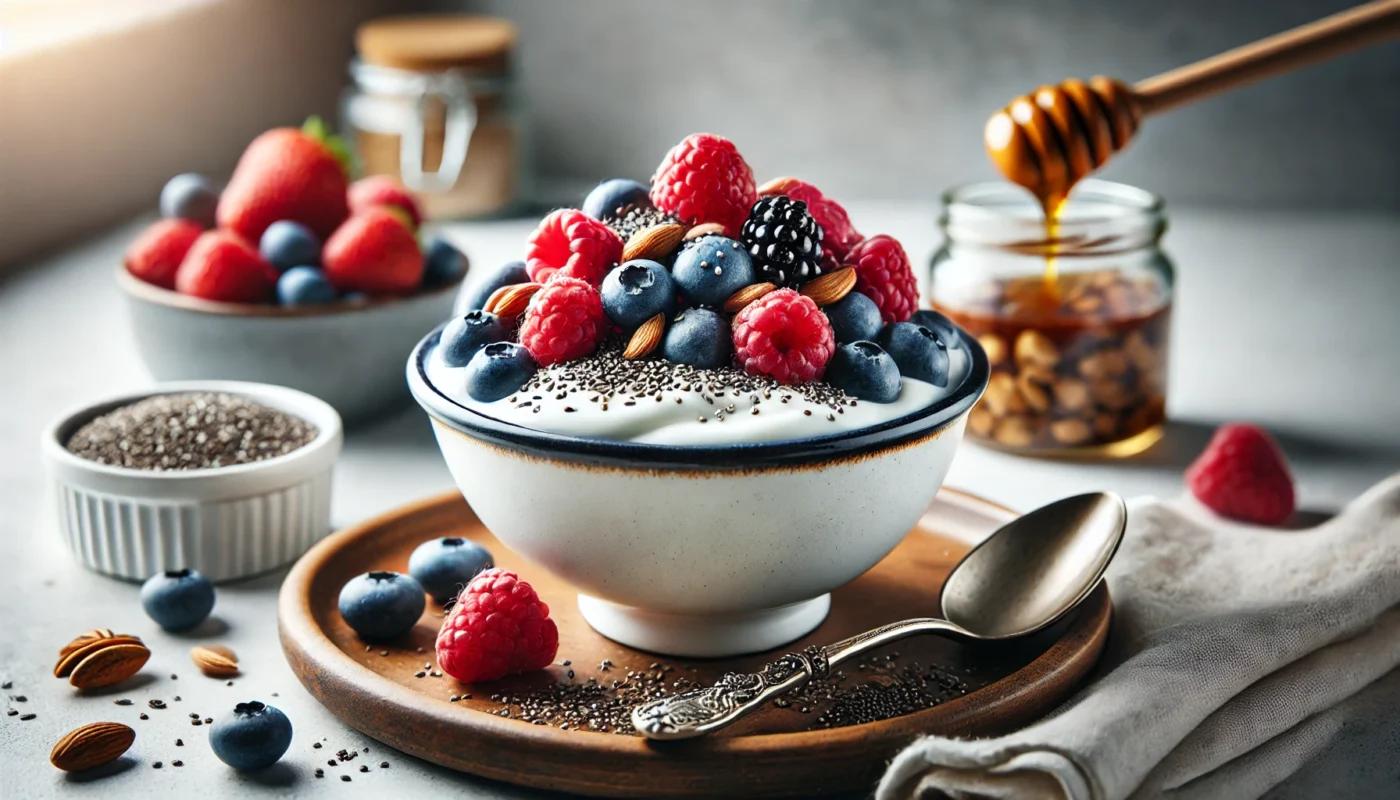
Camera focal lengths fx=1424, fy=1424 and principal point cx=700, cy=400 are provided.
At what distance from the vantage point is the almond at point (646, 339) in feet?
3.58

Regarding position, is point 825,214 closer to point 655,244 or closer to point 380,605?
point 655,244

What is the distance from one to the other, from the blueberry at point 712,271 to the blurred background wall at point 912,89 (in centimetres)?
194

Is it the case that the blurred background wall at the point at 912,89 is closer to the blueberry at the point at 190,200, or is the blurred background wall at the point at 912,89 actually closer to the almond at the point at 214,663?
the blueberry at the point at 190,200

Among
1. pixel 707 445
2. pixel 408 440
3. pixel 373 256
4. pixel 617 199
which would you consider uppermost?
pixel 617 199

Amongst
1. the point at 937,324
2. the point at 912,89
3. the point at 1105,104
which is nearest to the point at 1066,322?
the point at 1105,104

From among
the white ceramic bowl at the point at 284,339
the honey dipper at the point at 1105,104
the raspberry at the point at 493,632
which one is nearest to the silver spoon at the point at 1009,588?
the raspberry at the point at 493,632

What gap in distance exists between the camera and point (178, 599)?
4.12 ft

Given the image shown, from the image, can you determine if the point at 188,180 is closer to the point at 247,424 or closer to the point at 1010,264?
the point at 247,424

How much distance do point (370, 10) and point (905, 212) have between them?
1292mm

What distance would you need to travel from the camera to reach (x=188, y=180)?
6.17 ft

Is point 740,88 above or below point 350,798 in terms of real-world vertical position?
above

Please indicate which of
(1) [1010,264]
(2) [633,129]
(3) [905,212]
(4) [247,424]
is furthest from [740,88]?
(4) [247,424]

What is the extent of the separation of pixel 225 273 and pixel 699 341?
0.87 m

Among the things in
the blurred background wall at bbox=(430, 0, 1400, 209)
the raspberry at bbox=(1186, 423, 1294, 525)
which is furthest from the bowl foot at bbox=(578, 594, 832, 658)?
the blurred background wall at bbox=(430, 0, 1400, 209)
